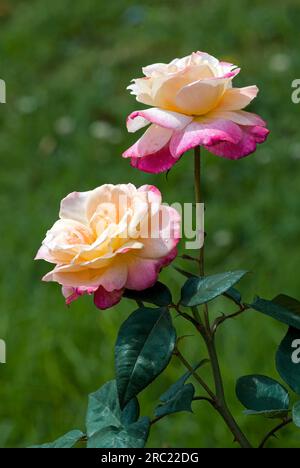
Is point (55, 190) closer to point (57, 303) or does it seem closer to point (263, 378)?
point (57, 303)

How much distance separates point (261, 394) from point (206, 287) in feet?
0.41

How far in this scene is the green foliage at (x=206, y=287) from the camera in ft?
2.05

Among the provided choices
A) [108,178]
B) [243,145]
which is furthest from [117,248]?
[108,178]

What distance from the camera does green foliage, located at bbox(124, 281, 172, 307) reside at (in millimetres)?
642

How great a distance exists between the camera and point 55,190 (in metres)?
2.61

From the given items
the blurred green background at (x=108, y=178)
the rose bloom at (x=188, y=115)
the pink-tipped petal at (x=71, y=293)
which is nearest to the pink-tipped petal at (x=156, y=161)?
the rose bloom at (x=188, y=115)

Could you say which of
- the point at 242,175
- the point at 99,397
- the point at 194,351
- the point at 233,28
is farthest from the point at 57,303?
the point at 233,28

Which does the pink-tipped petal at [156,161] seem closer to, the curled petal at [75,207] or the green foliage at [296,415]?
the curled petal at [75,207]

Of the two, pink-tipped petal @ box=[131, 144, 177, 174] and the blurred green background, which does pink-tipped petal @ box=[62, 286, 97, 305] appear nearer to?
pink-tipped petal @ box=[131, 144, 177, 174]

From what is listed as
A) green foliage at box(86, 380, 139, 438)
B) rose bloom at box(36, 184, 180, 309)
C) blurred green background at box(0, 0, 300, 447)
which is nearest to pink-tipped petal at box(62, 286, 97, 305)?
rose bloom at box(36, 184, 180, 309)

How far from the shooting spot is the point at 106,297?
625mm

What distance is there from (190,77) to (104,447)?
0.92 feet

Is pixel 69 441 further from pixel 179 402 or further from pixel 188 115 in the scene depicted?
pixel 188 115

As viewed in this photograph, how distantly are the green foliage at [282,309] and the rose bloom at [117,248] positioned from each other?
A: 0.28 feet
